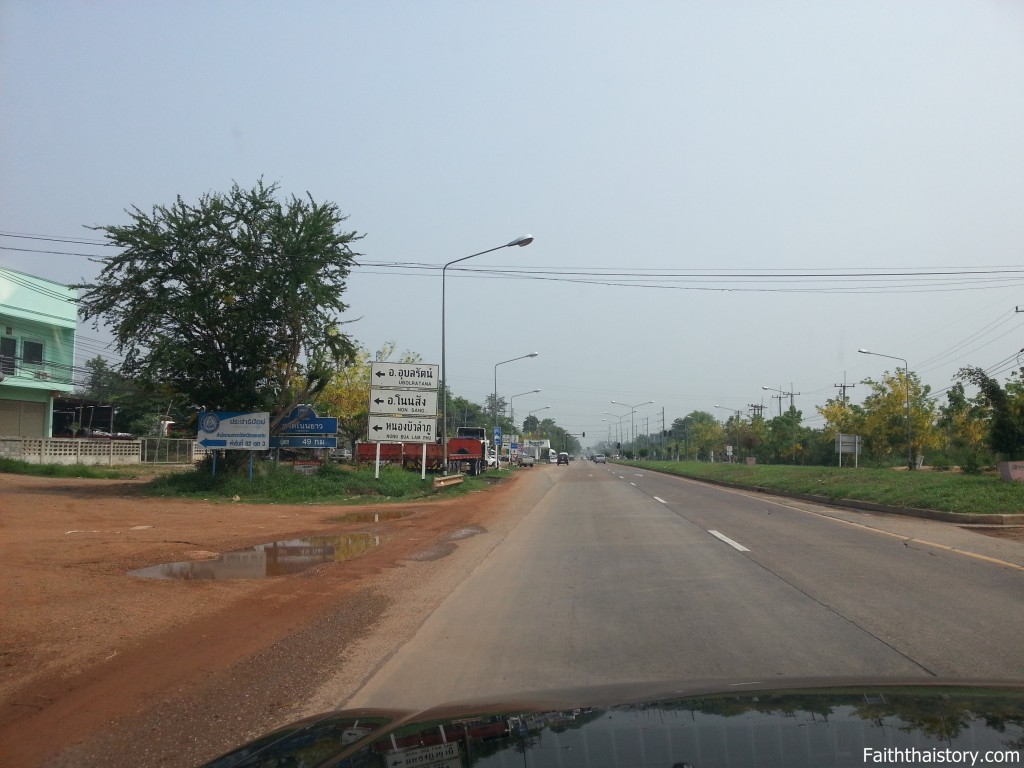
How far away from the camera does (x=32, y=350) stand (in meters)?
43.4

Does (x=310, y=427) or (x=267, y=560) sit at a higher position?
(x=310, y=427)

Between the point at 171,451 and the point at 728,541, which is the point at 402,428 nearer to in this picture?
the point at 728,541

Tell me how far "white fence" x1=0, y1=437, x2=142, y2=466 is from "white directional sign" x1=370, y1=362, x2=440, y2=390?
22.3 metres

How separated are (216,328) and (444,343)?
9.36m

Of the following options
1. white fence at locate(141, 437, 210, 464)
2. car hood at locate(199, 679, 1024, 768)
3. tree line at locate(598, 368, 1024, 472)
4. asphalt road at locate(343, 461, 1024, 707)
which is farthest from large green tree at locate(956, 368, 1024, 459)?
white fence at locate(141, 437, 210, 464)

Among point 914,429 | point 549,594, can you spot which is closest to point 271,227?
point 549,594

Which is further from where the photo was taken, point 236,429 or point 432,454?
point 432,454

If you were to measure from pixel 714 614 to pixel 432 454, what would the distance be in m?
35.8

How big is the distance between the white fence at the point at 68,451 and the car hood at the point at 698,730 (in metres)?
42.7

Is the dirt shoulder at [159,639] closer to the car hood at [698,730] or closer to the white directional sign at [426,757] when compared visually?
the car hood at [698,730]

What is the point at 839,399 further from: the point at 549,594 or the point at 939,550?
the point at 549,594

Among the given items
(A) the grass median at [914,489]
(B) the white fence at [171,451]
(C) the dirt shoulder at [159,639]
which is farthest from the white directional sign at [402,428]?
(B) the white fence at [171,451]

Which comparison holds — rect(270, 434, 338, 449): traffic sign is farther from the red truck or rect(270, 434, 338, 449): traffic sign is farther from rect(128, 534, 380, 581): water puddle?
rect(128, 534, 380, 581): water puddle

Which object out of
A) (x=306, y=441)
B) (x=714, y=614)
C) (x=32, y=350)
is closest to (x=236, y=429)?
(x=306, y=441)
